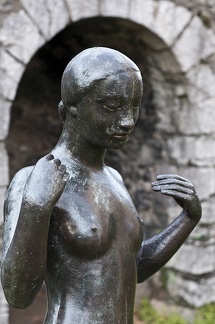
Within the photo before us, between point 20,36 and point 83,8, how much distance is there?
0.55 meters

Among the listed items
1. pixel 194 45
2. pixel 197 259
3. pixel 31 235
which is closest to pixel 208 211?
pixel 197 259

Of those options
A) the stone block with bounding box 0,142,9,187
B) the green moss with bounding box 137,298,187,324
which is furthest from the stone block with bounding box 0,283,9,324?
the green moss with bounding box 137,298,187,324

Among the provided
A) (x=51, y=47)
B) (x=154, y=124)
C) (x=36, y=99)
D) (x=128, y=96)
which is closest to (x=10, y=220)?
(x=128, y=96)

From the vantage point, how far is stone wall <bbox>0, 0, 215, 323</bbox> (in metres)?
4.69

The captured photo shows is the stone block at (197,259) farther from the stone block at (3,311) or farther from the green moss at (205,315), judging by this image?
the stone block at (3,311)

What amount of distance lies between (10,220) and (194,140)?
11.7 feet

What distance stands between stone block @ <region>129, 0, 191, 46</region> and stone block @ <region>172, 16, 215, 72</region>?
60 millimetres

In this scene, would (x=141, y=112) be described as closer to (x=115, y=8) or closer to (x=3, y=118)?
(x=115, y=8)

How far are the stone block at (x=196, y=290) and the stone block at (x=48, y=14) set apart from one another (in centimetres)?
234

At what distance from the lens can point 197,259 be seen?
5.08 m

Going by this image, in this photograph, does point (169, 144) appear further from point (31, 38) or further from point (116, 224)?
point (116, 224)

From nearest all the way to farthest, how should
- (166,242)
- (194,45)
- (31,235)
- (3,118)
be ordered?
(31,235), (166,242), (3,118), (194,45)

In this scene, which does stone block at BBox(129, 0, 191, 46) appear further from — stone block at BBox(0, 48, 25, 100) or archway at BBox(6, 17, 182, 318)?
stone block at BBox(0, 48, 25, 100)

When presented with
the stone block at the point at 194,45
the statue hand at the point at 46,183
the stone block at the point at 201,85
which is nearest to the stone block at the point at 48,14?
the stone block at the point at 194,45
